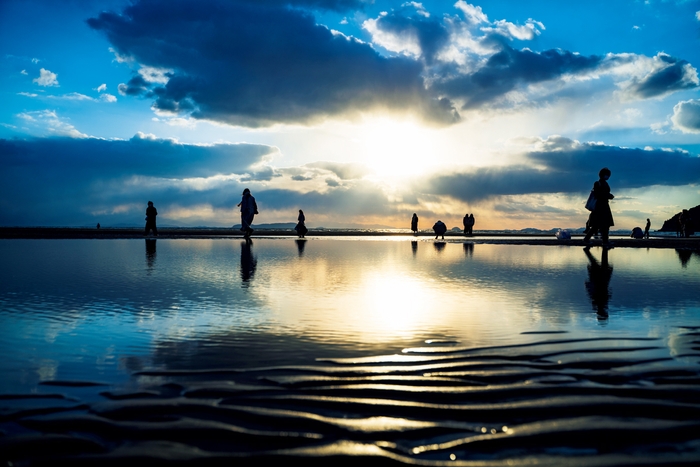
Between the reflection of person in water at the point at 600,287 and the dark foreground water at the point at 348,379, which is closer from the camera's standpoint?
the dark foreground water at the point at 348,379

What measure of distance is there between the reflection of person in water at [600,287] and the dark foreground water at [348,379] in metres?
0.09

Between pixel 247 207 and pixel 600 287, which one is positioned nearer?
pixel 600 287

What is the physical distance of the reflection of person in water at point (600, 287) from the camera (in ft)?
23.6

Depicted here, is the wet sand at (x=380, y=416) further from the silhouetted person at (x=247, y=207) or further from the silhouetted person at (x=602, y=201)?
the silhouetted person at (x=247, y=207)

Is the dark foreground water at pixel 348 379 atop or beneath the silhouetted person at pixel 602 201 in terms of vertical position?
beneath

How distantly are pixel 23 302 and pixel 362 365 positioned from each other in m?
5.51

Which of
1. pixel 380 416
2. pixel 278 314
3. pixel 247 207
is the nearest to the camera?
pixel 380 416

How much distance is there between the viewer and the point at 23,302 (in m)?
7.38

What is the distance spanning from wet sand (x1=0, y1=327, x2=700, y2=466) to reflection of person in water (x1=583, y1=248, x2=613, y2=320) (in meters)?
2.98

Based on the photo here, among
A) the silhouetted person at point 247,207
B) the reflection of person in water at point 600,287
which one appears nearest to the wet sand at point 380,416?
the reflection of person in water at point 600,287

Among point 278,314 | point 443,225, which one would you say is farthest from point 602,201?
point 443,225

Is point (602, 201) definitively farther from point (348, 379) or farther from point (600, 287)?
point (348, 379)

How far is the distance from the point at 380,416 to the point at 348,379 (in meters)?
0.74

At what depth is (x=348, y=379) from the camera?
3752mm
